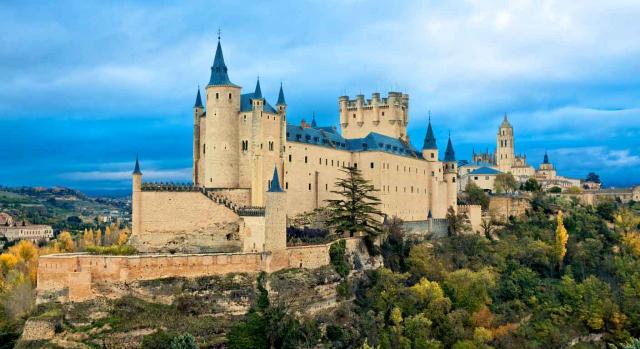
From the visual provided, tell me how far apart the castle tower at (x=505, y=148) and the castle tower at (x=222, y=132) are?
75355 mm

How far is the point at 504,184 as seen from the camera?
8750cm

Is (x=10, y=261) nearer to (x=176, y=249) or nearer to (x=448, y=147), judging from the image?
(x=176, y=249)

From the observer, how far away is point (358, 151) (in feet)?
192

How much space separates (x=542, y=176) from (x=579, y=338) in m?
70.1

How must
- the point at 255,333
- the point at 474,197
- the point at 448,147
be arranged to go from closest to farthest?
the point at 255,333 < the point at 448,147 < the point at 474,197

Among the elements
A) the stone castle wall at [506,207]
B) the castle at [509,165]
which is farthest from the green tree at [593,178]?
the stone castle wall at [506,207]

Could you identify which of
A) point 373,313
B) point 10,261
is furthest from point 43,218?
point 373,313

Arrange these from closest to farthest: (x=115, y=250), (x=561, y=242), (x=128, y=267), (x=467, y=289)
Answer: (x=128, y=267) < (x=115, y=250) < (x=467, y=289) < (x=561, y=242)

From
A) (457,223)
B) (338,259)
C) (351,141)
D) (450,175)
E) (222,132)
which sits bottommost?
(338,259)

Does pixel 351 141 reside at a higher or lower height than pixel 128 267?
higher

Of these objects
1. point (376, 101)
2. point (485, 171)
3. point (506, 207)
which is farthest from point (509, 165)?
point (376, 101)

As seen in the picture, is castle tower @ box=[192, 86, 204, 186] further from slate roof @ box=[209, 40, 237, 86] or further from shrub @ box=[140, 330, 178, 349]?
shrub @ box=[140, 330, 178, 349]

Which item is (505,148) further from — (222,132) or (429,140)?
(222,132)

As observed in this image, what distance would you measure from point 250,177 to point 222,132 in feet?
11.8
